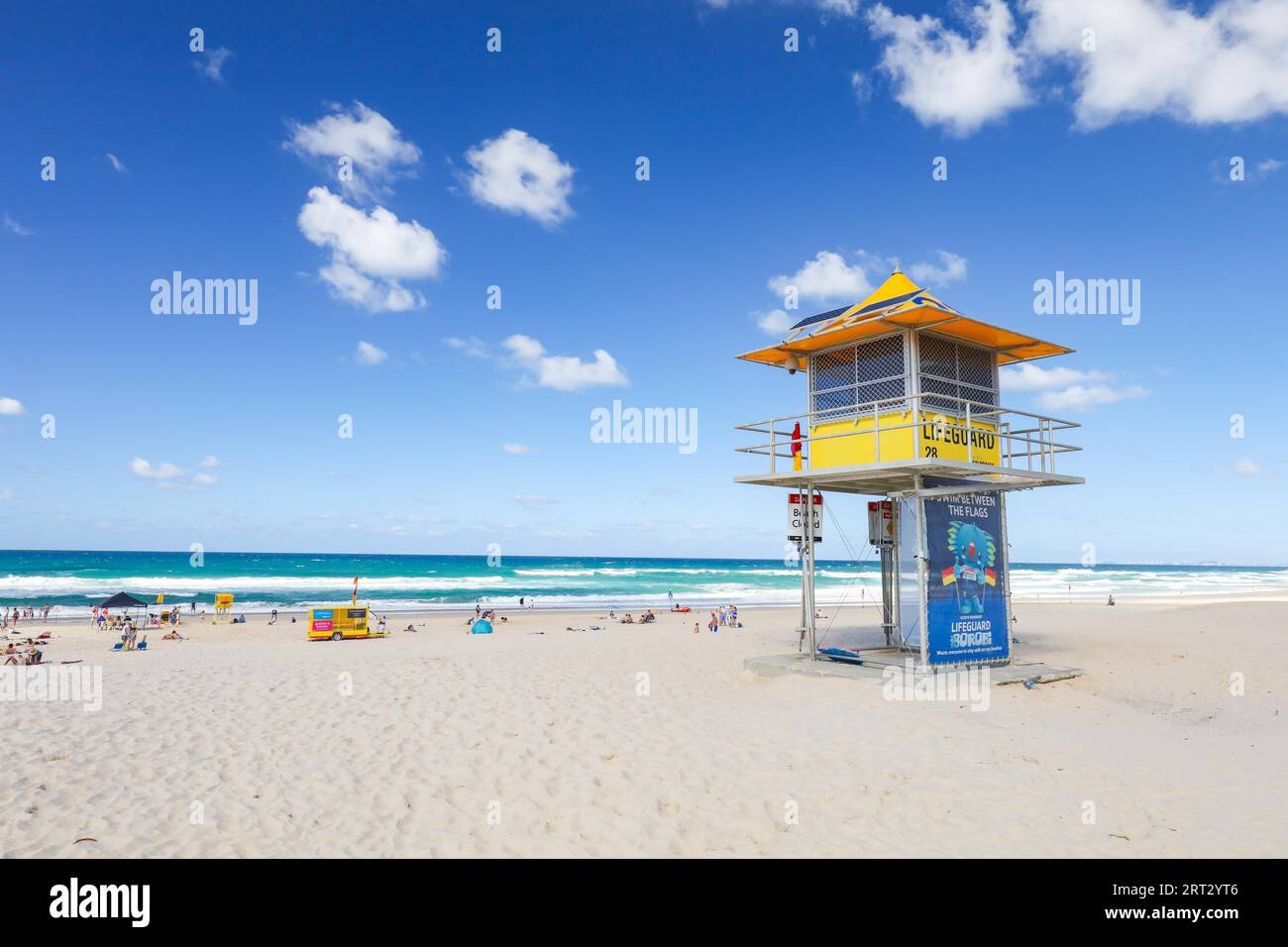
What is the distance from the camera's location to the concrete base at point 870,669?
13.5m

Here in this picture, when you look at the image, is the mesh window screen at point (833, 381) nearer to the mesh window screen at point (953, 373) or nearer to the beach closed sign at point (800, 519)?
the mesh window screen at point (953, 373)

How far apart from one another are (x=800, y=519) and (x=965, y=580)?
3.25 m

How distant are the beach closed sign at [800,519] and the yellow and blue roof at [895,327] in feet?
9.21

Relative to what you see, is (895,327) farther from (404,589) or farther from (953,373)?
(404,589)

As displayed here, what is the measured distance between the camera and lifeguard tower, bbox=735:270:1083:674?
43.4 feet

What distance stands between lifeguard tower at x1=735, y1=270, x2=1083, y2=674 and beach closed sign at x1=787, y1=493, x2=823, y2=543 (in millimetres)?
34

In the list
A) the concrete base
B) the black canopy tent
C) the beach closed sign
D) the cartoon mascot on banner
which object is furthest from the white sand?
the black canopy tent

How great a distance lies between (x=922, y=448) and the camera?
13000 millimetres

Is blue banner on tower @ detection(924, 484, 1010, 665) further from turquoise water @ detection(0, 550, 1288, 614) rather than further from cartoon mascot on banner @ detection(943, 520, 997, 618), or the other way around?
turquoise water @ detection(0, 550, 1288, 614)
